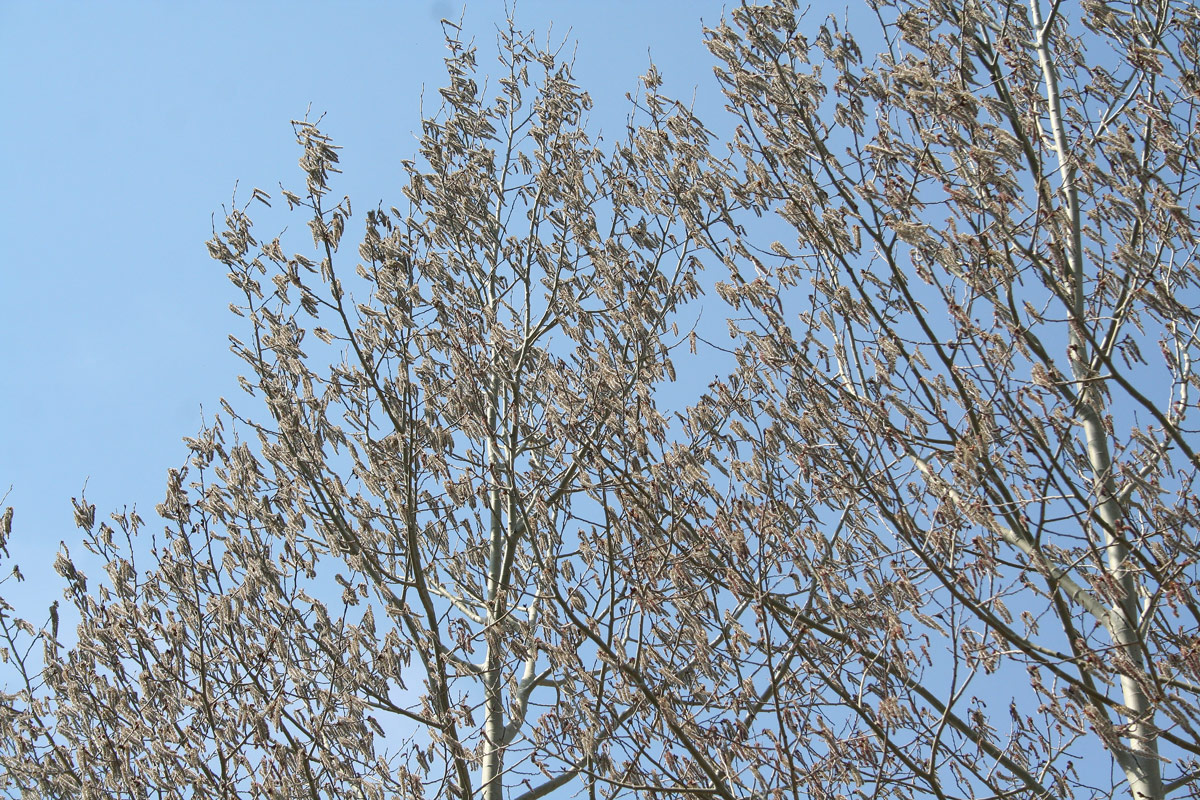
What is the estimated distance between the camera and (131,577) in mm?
6598

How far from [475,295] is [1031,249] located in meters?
3.99

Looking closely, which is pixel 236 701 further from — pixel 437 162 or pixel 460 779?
pixel 437 162

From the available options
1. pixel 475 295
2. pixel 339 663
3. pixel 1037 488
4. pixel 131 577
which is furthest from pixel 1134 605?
pixel 131 577

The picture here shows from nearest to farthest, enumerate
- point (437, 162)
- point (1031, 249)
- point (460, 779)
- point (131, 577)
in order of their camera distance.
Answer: point (1031, 249), point (460, 779), point (131, 577), point (437, 162)

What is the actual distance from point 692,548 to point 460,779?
1.89 m

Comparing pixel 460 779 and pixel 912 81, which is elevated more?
pixel 912 81

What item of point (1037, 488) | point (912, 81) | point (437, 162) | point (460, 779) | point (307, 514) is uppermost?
point (437, 162)

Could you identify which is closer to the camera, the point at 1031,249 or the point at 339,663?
the point at 1031,249

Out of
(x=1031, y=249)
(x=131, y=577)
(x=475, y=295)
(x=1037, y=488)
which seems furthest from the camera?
(x=475, y=295)

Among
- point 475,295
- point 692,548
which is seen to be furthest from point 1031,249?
point 475,295

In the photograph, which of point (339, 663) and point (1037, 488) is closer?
point (1037, 488)

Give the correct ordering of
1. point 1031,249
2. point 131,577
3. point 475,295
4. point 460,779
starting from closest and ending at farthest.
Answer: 1. point 1031,249
2. point 460,779
3. point 131,577
4. point 475,295

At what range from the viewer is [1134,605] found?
526cm

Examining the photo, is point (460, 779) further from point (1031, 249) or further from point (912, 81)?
point (912, 81)
